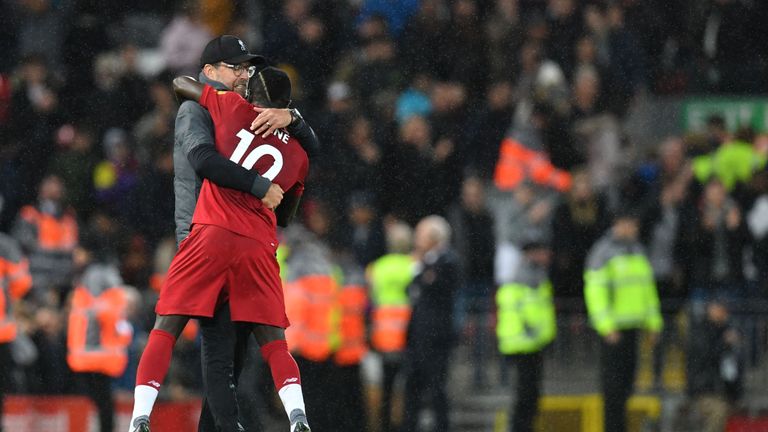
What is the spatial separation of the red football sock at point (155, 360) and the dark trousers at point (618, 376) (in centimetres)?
600

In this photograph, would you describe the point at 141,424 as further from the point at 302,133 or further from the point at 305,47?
the point at 305,47

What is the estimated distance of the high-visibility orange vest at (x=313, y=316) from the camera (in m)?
12.7

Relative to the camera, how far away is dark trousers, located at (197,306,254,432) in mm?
7152

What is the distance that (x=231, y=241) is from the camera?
7.09m

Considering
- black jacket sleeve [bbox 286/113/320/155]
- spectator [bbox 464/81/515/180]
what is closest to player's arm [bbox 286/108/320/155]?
black jacket sleeve [bbox 286/113/320/155]

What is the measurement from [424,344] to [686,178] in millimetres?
2953

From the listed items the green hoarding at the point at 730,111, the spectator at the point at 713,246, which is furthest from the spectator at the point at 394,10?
the spectator at the point at 713,246

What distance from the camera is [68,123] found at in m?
14.4

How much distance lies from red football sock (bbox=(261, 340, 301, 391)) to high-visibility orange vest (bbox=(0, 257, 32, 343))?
223 inches

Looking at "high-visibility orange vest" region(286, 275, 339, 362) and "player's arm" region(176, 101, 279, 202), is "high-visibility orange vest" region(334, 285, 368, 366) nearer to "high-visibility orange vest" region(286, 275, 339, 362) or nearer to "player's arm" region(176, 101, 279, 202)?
"high-visibility orange vest" region(286, 275, 339, 362)

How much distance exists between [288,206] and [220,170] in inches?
23.5

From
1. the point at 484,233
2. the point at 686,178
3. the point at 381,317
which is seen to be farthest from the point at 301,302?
the point at 686,178

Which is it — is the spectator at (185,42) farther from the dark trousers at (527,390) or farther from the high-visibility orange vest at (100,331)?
the dark trousers at (527,390)

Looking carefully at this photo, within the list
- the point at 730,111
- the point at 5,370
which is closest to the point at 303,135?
the point at 5,370
